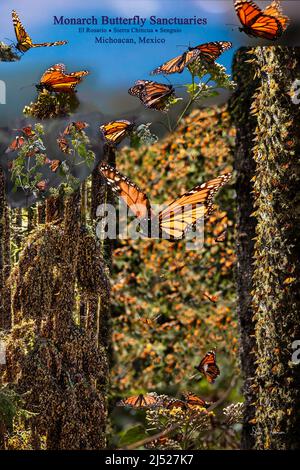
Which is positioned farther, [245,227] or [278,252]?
[245,227]

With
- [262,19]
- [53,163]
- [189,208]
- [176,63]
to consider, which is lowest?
[189,208]

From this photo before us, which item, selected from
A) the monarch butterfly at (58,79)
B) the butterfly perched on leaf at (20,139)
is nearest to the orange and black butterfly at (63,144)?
the butterfly perched on leaf at (20,139)

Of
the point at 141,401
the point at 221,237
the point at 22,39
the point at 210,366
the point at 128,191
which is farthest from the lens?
the point at 221,237

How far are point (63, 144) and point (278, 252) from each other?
1407mm

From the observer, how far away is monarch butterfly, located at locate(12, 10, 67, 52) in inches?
169

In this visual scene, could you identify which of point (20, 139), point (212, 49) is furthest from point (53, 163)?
point (212, 49)

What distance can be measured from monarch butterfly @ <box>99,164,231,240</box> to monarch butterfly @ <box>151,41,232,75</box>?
71 centimetres

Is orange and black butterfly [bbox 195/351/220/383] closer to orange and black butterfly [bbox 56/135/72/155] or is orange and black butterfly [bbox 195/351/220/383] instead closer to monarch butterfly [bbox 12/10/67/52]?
orange and black butterfly [bbox 56/135/72/155]

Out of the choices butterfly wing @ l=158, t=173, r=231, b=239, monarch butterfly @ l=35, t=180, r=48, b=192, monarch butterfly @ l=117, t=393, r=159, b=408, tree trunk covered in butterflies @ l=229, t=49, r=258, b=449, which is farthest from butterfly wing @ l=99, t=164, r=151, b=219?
monarch butterfly @ l=117, t=393, r=159, b=408

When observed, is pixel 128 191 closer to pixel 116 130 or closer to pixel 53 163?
pixel 116 130

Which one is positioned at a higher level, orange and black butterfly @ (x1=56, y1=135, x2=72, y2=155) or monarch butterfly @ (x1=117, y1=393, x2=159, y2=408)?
orange and black butterfly @ (x1=56, y1=135, x2=72, y2=155)

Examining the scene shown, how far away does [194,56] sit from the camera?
437cm

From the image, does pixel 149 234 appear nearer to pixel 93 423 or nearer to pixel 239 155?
pixel 239 155

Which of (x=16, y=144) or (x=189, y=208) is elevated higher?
(x=16, y=144)
